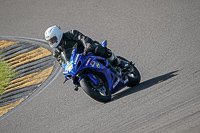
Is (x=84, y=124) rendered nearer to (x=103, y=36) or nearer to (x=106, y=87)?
(x=106, y=87)

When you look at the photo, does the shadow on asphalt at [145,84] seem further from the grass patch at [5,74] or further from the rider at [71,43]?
the grass patch at [5,74]

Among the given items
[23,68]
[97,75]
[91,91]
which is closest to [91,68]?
[97,75]

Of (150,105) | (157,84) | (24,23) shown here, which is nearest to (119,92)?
(157,84)

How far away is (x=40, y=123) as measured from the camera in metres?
7.56

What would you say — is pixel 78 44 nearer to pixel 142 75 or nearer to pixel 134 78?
pixel 134 78

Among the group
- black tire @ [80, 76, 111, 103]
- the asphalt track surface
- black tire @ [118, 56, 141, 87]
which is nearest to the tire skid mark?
the asphalt track surface

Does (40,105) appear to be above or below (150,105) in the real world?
below

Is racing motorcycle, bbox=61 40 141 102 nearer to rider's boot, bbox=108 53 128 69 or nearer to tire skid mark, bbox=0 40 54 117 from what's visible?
rider's boot, bbox=108 53 128 69

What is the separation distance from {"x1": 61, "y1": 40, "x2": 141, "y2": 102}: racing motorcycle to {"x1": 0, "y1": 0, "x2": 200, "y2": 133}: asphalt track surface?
0.22m

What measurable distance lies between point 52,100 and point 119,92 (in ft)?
5.62

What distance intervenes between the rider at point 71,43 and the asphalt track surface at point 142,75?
3.27ft

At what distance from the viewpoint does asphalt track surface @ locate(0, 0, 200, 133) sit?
5.91m

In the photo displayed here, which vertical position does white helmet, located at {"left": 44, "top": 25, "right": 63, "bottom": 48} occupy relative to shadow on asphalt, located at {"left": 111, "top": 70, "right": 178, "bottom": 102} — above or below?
above

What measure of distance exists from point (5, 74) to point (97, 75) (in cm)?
493
